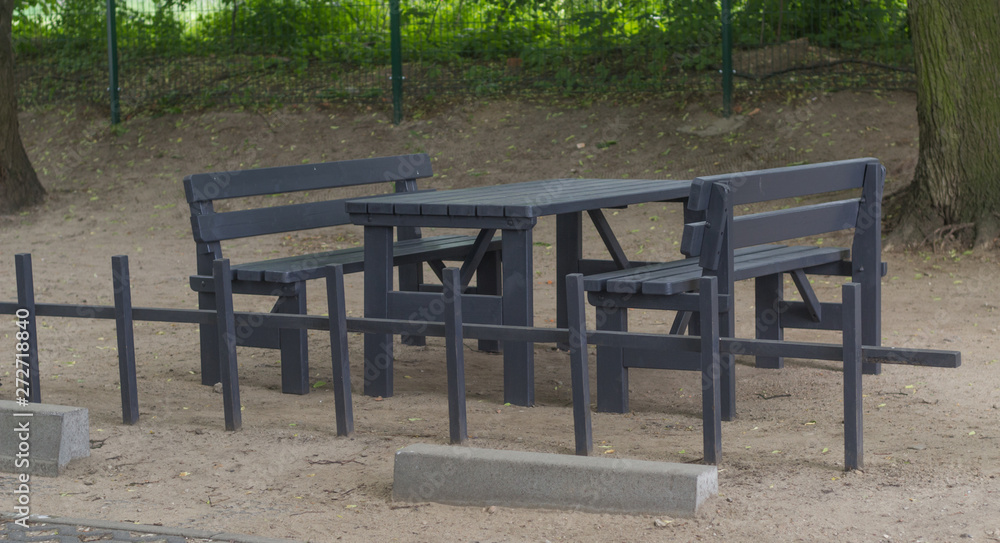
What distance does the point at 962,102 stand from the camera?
833 cm

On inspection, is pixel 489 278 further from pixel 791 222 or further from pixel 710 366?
pixel 710 366

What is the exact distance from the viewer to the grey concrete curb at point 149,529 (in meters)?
3.32

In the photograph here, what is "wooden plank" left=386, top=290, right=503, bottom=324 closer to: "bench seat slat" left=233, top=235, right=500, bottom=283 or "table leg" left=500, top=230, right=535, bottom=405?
"table leg" left=500, top=230, right=535, bottom=405

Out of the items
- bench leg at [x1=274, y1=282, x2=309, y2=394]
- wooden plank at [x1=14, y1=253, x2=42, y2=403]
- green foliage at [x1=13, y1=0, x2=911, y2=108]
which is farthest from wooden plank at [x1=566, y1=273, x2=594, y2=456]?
green foliage at [x1=13, y1=0, x2=911, y2=108]

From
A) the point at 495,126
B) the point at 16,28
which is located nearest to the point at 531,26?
the point at 495,126

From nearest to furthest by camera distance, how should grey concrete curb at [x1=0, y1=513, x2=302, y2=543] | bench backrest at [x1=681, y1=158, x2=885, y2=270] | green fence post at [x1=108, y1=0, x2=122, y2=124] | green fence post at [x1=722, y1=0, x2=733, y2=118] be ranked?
grey concrete curb at [x1=0, y1=513, x2=302, y2=543], bench backrest at [x1=681, y1=158, x2=885, y2=270], green fence post at [x1=722, y1=0, x2=733, y2=118], green fence post at [x1=108, y1=0, x2=122, y2=124]

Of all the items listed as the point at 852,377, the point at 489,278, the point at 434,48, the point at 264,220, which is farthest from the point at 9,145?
the point at 852,377

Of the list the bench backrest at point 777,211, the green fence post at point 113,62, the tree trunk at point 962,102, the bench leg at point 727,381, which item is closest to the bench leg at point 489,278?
the bench leg at point 727,381

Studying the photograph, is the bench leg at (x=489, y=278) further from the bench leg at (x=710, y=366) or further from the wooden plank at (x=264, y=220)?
the bench leg at (x=710, y=366)

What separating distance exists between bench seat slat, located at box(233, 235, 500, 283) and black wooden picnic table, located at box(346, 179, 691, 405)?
0.28 metres

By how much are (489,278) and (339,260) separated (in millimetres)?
1056

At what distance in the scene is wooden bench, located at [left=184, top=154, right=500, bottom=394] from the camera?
209 inches

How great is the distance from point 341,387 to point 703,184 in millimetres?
1603

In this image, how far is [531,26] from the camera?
45.6 ft
